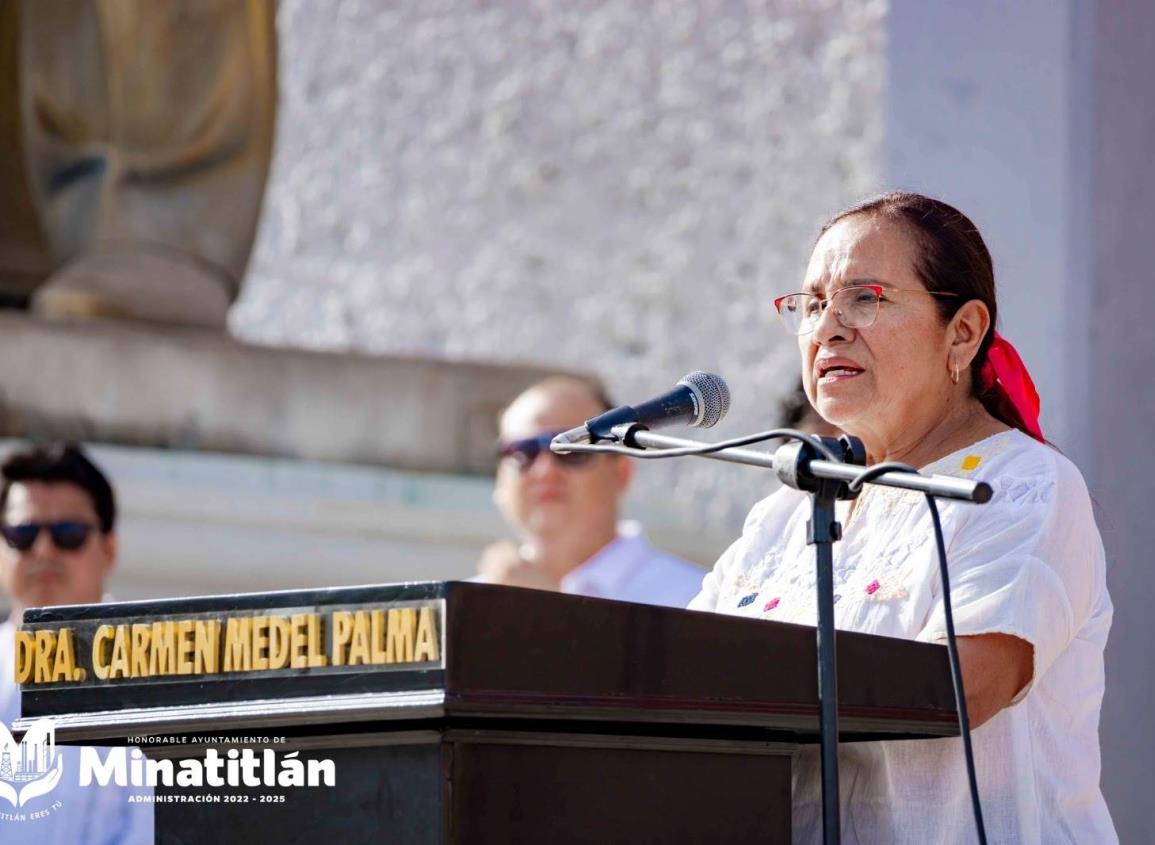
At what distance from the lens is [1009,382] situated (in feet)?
7.57

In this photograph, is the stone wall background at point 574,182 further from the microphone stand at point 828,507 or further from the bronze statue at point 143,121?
the microphone stand at point 828,507

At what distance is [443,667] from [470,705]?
1.4 inches

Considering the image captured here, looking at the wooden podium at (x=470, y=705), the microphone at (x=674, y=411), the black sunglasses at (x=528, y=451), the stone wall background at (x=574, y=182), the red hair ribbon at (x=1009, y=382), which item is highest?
the stone wall background at (x=574, y=182)

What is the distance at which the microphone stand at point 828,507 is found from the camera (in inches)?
68.1

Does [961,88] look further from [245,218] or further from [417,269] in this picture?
[417,269]

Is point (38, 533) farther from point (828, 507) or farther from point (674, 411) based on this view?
point (828, 507)

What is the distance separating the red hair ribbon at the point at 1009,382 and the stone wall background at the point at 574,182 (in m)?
6.48

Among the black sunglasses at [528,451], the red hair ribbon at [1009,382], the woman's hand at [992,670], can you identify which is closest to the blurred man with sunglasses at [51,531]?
the black sunglasses at [528,451]

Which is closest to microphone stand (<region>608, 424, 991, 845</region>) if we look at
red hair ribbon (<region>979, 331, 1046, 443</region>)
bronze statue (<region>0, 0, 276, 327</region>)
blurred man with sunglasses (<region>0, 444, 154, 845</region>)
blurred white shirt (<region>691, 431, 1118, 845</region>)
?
blurred white shirt (<region>691, 431, 1118, 845</region>)

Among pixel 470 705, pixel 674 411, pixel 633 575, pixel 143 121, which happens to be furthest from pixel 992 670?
pixel 143 121

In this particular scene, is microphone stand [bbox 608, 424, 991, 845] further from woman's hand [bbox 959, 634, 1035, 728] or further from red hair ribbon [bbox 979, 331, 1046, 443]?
red hair ribbon [bbox 979, 331, 1046, 443]

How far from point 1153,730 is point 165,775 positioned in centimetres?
242

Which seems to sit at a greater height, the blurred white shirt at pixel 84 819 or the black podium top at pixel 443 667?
the black podium top at pixel 443 667

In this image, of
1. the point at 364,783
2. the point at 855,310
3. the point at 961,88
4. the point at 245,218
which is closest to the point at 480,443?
the point at 245,218
